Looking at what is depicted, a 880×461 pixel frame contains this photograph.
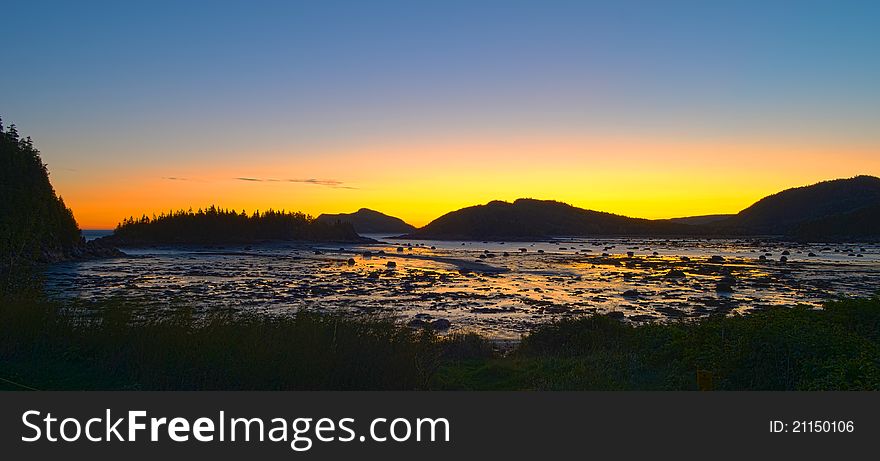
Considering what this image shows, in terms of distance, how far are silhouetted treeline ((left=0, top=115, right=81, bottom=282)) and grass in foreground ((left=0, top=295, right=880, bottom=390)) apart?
30.8ft

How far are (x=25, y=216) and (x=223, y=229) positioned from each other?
376 feet

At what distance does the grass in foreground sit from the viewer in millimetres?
9867

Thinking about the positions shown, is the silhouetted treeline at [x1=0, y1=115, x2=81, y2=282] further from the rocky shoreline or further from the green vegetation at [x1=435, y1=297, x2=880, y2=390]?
the green vegetation at [x1=435, y1=297, x2=880, y2=390]

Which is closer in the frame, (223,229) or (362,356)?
(362,356)

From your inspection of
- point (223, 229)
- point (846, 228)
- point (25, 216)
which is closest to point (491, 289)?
point (25, 216)

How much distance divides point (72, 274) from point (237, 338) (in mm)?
46072

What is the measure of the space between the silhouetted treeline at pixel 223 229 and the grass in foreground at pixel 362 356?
401ft

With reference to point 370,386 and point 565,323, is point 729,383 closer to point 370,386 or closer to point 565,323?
point 370,386

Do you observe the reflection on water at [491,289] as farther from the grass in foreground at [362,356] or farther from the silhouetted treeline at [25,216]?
the grass in foreground at [362,356]

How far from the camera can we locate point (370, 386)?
1006 centimetres

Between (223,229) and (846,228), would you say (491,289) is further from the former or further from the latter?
(846,228)

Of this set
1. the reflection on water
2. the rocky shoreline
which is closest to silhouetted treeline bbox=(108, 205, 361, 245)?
the rocky shoreline

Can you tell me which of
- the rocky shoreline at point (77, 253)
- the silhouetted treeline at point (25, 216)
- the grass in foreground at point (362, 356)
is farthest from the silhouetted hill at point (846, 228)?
the silhouetted treeline at point (25, 216)

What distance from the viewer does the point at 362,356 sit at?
1041cm
